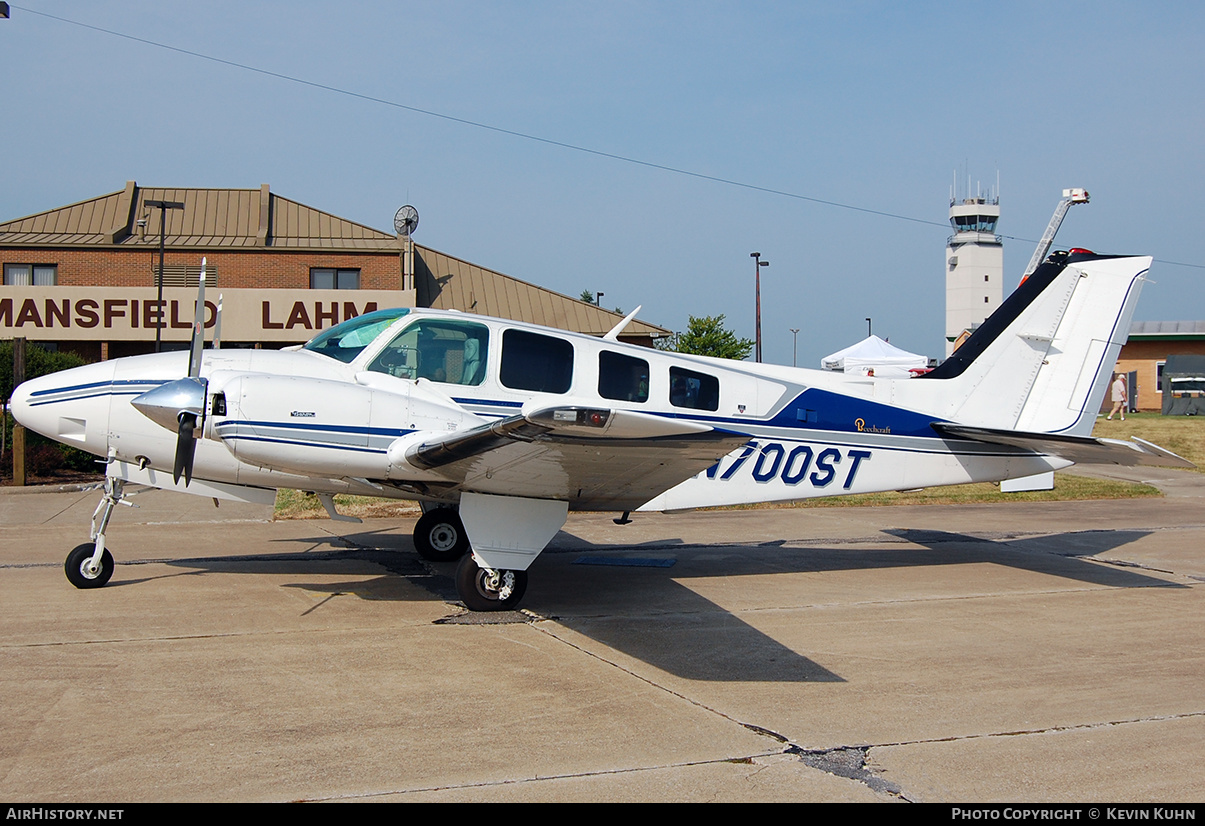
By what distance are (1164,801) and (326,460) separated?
19.8 feet

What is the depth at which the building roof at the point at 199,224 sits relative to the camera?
98.9 feet

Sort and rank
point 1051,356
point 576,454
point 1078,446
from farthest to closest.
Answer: point 1051,356
point 1078,446
point 576,454

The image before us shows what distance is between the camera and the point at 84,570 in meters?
8.48

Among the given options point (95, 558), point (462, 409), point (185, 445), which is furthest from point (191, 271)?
point (462, 409)

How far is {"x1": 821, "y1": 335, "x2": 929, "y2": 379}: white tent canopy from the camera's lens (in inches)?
1243

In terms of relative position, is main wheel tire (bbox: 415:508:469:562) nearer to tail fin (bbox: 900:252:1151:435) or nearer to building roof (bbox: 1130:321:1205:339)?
tail fin (bbox: 900:252:1151:435)

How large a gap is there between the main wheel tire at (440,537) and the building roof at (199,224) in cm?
2232

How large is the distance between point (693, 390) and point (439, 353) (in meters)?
2.57

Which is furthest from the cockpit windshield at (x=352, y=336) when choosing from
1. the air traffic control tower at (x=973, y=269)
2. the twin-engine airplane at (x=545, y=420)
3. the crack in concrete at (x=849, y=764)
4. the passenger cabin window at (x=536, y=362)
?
the air traffic control tower at (x=973, y=269)

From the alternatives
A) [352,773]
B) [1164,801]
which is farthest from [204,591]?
[1164,801]

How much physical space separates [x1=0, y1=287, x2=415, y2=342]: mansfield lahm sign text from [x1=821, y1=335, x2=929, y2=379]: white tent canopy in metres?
15.3

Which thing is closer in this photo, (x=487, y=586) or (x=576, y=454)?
(x=576, y=454)

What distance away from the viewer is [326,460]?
7516 millimetres

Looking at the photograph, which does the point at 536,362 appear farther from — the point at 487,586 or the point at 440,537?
the point at 440,537
